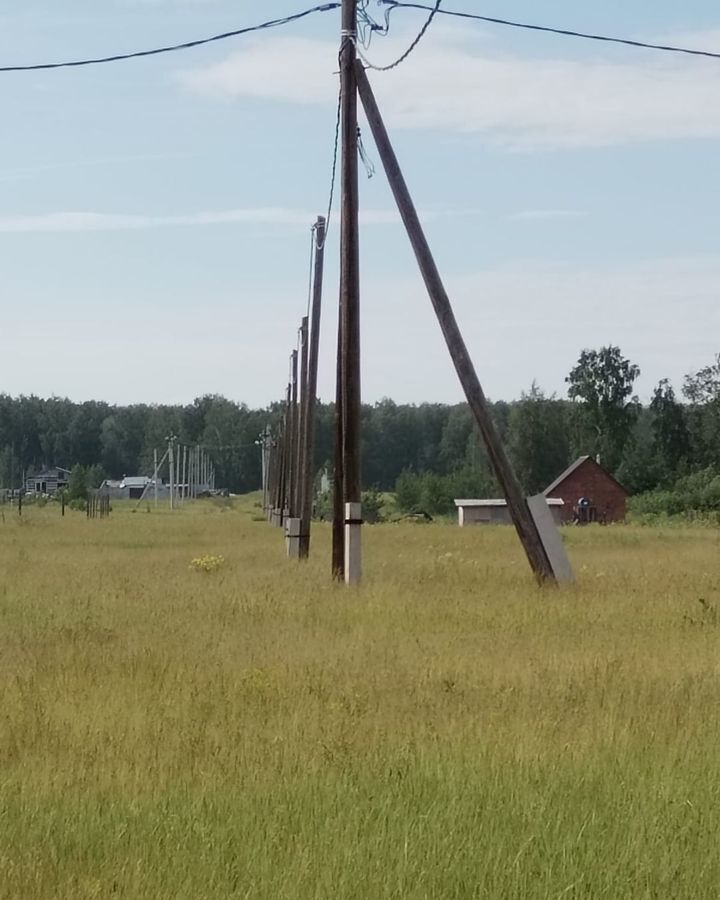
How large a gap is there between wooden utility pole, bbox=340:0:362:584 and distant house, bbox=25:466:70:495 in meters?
154

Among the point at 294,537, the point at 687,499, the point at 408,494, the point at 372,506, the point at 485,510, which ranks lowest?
the point at 294,537

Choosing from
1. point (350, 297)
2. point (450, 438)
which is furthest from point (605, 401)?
point (350, 297)

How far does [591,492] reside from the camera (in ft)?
280

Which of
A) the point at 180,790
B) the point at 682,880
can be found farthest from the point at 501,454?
the point at 682,880

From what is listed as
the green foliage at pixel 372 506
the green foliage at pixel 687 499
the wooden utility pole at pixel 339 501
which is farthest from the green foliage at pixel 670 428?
the wooden utility pole at pixel 339 501

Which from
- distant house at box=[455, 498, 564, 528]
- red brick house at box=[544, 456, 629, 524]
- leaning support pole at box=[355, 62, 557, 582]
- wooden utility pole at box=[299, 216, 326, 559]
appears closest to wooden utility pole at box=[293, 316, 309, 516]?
wooden utility pole at box=[299, 216, 326, 559]

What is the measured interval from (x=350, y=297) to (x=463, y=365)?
6.22 ft

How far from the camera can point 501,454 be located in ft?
57.2

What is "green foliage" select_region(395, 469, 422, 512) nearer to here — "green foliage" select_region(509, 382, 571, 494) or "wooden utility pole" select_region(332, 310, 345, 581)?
"green foliage" select_region(509, 382, 571, 494)

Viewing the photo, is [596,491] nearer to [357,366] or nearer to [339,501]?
[339,501]

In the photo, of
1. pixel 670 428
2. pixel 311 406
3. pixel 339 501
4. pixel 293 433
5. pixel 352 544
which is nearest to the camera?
pixel 352 544

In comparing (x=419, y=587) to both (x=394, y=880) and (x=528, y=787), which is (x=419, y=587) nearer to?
(x=528, y=787)

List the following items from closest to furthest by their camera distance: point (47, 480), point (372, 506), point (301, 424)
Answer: point (301, 424) → point (372, 506) → point (47, 480)

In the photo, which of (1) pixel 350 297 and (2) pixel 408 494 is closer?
(1) pixel 350 297
